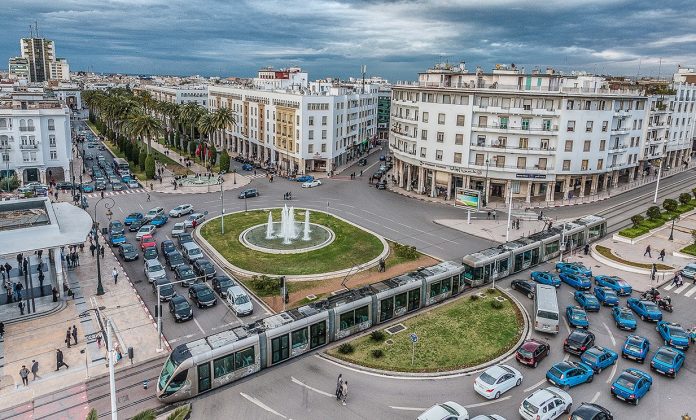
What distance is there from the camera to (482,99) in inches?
3098

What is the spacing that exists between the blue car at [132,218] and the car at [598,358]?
178ft

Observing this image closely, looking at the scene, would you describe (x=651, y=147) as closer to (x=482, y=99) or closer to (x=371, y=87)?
(x=482, y=99)

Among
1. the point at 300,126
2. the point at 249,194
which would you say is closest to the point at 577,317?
the point at 249,194

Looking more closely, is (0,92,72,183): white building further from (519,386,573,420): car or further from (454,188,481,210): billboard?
(519,386,573,420): car

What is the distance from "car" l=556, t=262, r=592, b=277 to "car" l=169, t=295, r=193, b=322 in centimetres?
3620

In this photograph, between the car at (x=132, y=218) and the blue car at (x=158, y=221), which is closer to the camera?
the blue car at (x=158, y=221)

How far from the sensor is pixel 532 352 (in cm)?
3484

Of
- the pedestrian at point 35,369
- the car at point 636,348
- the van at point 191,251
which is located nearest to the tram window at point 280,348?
the pedestrian at point 35,369

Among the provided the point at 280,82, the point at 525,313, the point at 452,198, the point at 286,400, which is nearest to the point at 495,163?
the point at 452,198

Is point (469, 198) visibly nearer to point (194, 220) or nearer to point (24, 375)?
point (194, 220)

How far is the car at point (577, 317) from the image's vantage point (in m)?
40.2

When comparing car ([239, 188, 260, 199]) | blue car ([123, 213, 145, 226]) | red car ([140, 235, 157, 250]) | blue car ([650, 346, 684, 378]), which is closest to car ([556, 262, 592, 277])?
blue car ([650, 346, 684, 378])

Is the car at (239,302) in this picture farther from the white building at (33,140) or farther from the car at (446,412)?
the white building at (33,140)

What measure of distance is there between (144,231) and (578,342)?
1884 inches
